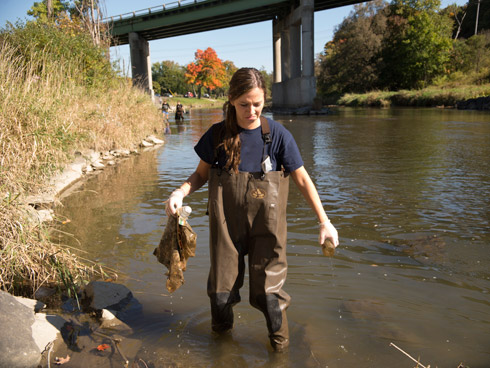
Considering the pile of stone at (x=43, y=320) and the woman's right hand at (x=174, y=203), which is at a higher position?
the woman's right hand at (x=174, y=203)

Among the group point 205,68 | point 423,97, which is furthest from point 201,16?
point 205,68

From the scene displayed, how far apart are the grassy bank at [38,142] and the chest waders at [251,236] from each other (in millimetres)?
1618

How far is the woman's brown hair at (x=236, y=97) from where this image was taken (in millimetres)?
2531

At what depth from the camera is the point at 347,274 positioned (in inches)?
165

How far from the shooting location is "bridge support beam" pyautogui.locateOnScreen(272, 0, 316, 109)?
36062 millimetres

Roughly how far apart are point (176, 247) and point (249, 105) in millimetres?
1019

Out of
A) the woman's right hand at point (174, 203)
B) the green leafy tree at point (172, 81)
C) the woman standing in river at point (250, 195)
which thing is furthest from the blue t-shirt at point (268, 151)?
the green leafy tree at point (172, 81)

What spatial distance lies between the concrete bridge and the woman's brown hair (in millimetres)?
33551

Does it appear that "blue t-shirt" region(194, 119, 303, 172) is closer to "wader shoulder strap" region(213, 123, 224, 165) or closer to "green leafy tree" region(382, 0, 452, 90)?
"wader shoulder strap" region(213, 123, 224, 165)

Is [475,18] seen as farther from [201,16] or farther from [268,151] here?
[268,151]

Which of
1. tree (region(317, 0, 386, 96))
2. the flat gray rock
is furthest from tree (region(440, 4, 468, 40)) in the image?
the flat gray rock

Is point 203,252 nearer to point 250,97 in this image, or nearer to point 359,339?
point 359,339

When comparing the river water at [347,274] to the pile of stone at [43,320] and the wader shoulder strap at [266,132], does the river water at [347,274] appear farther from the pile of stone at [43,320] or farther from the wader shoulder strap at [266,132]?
the wader shoulder strap at [266,132]

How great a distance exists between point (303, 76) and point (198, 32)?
753 inches
